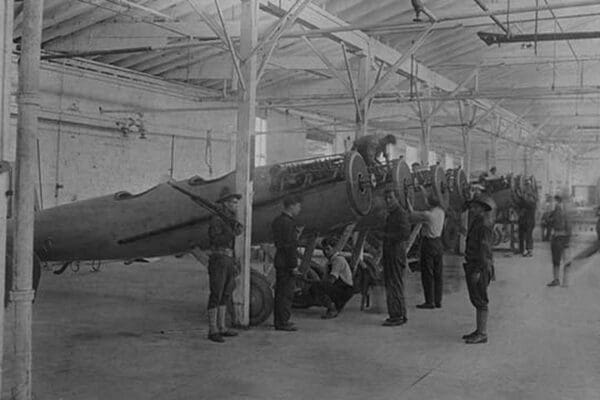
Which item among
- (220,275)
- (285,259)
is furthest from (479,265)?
(220,275)

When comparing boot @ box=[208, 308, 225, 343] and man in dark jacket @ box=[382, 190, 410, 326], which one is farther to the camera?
man in dark jacket @ box=[382, 190, 410, 326]

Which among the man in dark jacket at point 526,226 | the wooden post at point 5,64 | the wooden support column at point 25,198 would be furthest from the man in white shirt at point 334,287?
the man in dark jacket at point 526,226

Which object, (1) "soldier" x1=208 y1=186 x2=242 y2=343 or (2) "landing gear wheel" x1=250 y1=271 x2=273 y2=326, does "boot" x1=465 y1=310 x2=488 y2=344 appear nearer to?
(2) "landing gear wheel" x1=250 y1=271 x2=273 y2=326

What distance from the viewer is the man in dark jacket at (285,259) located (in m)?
8.75

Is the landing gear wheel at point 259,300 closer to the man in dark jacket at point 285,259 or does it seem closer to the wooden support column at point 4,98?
the man in dark jacket at point 285,259

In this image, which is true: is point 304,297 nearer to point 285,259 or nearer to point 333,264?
point 333,264

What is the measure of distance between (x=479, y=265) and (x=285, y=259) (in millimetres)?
2296

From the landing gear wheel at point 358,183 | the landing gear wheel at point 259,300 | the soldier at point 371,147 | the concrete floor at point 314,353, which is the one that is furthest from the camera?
the soldier at point 371,147

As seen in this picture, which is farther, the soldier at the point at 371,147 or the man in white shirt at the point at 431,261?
the man in white shirt at the point at 431,261

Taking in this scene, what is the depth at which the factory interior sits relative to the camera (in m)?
6.25

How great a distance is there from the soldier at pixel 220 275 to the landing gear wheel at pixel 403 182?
9.24 ft

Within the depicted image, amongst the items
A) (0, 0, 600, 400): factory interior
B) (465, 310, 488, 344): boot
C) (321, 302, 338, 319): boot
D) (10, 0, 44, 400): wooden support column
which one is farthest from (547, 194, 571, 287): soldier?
(10, 0, 44, 400): wooden support column

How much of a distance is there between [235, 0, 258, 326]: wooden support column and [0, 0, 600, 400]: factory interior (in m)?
0.03

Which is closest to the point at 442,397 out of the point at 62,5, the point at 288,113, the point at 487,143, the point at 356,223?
the point at 356,223
